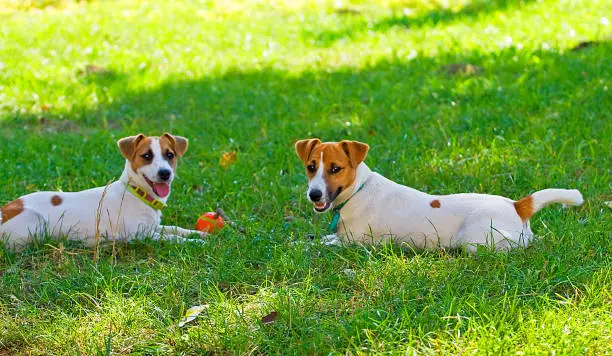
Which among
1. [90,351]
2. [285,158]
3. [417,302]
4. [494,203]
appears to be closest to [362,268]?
[417,302]

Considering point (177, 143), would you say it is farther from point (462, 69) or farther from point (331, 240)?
point (462, 69)

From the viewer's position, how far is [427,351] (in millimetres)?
3531

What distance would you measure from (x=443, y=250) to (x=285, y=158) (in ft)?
8.38

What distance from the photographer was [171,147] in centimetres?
570

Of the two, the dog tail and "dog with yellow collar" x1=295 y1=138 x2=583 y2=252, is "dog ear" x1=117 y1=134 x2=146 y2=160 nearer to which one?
"dog with yellow collar" x1=295 y1=138 x2=583 y2=252

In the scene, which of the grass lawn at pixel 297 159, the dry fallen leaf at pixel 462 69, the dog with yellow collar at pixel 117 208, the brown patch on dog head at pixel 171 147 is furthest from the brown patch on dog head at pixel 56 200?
the dry fallen leaf at pixel 462 69

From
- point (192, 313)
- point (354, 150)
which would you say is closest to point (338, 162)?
point (354, 150)

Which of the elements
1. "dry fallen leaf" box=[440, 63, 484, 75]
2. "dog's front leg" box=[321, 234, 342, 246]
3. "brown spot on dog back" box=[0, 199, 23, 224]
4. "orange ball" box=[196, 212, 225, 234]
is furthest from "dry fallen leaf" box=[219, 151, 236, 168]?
"dry fallen leaf" box=[440, 63, 484, 75]

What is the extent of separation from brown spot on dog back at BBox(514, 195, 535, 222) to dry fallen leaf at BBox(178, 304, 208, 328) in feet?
6.82

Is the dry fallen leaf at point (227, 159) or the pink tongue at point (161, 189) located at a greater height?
the pink tongue at point (161, 189)

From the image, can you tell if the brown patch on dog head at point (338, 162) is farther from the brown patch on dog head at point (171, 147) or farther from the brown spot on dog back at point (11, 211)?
the brown spot on dog back at point (11, 211)

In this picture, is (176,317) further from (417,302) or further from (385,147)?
(385,147)

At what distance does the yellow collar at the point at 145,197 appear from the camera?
219 inches

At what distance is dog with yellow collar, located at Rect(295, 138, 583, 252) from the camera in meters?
4.78
